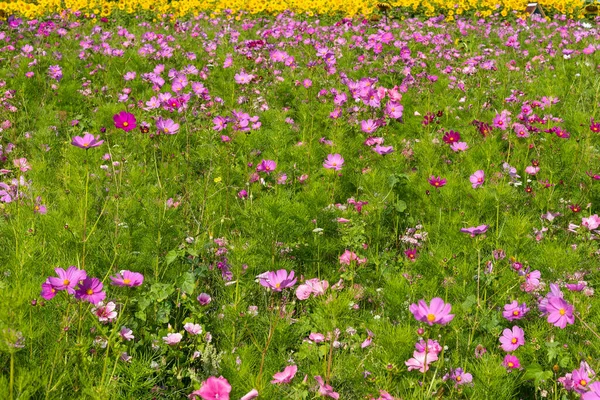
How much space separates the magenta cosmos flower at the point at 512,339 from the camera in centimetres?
187

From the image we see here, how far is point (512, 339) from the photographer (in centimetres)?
189

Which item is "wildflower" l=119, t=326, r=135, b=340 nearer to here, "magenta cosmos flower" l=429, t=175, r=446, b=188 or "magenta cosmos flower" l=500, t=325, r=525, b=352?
"magenta cosmos flower" l=500, t=325, r=525, b=352

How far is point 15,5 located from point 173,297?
11.7 m

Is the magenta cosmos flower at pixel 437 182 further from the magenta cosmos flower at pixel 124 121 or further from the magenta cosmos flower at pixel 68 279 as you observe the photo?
the magenta cosmos flower at pixel 68 279

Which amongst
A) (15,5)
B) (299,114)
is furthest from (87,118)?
(15,5)

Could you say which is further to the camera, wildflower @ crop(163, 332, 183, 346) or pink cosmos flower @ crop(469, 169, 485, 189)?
pink cosmos flower @ crop(469, 169, 485, 189)

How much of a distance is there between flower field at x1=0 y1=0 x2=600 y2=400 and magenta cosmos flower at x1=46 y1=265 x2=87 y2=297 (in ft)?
0.03

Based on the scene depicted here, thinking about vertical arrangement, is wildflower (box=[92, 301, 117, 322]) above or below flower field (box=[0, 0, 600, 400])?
above

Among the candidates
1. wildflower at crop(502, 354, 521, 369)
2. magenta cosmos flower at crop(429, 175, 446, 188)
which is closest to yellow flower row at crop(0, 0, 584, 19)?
magenta cosmos flower at crop(429, 175, 446, 188)

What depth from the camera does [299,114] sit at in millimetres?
4762

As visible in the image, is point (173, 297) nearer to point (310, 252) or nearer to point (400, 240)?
point (310, 252)

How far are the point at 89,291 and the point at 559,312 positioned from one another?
4.76 feet

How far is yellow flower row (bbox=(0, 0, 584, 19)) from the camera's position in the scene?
38.7ft

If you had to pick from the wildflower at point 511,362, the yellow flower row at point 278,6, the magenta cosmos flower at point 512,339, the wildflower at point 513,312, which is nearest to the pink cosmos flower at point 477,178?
the wildflower at point 513,312
